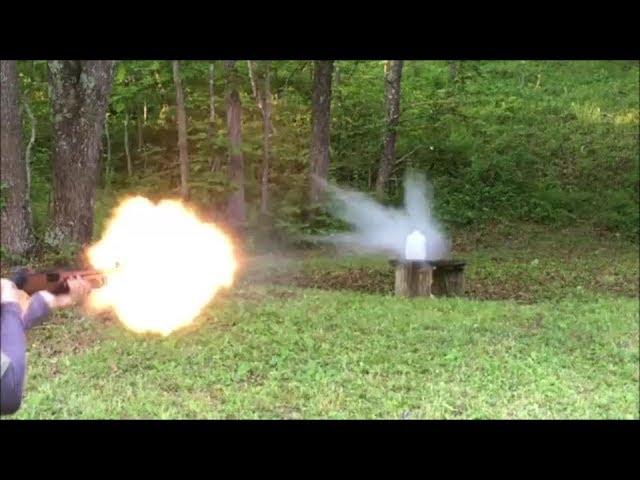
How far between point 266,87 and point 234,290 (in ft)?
11.1

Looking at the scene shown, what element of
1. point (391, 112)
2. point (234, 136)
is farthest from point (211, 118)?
point (391, 112)

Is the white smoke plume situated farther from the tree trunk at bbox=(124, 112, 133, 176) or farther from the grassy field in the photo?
the tree trunk at bbox=(124, 112, 133, 176)

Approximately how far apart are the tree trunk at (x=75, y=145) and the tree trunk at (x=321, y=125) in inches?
124

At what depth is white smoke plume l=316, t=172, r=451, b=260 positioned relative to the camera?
7574 mm

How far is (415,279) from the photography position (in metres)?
6.02

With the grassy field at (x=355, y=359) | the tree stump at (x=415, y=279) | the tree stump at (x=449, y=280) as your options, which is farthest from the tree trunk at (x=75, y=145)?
the tree stump at (x=449, y=280)

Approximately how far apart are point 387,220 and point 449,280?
207 cm

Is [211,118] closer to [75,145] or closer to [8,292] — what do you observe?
[75,145]

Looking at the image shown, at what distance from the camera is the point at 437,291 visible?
626cm

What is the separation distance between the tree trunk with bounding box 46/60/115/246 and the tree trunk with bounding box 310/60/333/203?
10.4ft

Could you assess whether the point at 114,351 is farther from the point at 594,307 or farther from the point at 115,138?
the point at 115,138

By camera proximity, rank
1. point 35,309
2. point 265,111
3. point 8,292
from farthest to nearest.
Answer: point 265,111 → point 35,309 → point 8,292

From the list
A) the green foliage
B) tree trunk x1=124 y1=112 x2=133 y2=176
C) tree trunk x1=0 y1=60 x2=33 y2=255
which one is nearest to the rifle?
tree trunk x1=0 y1=60 x2=33 y2=255
